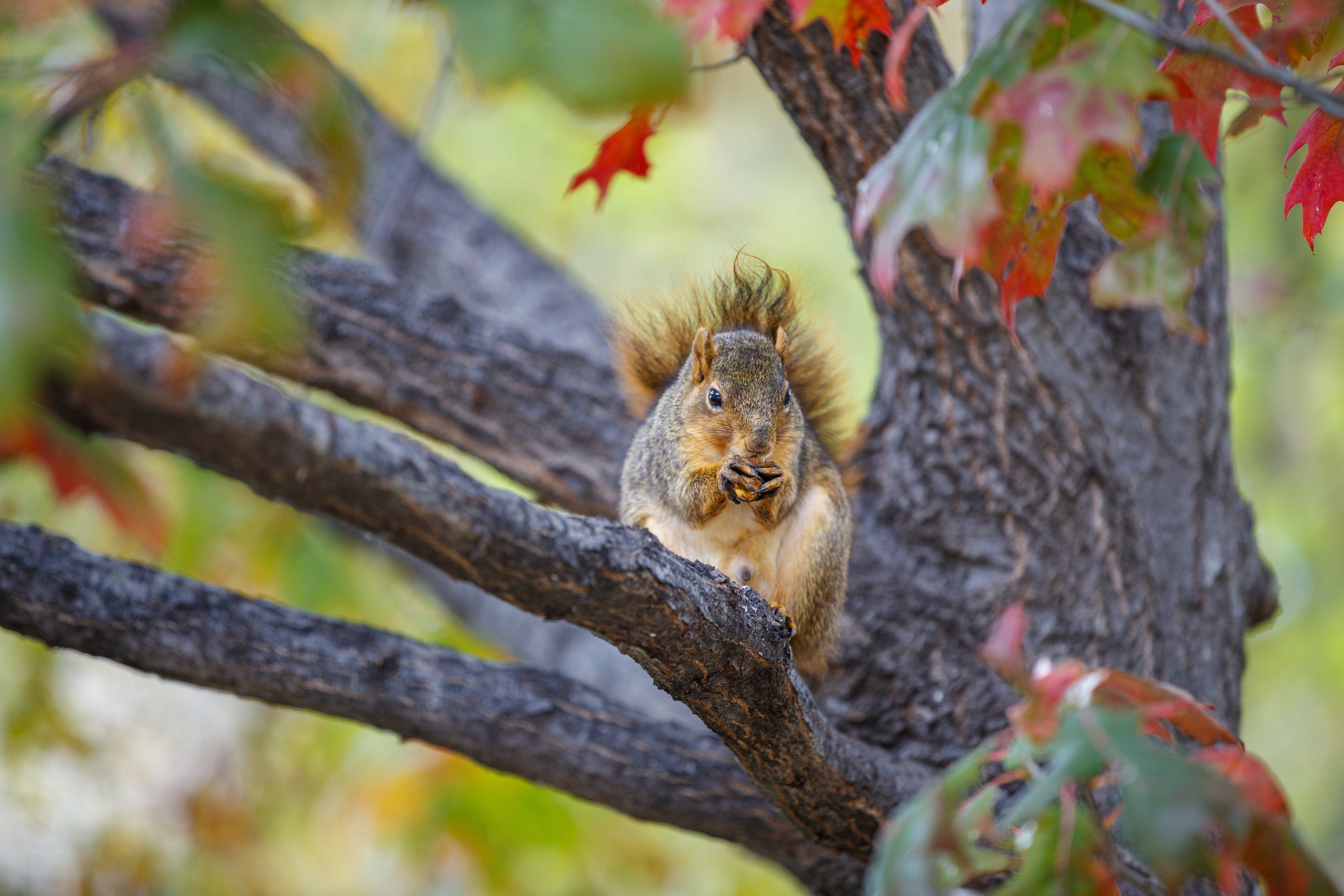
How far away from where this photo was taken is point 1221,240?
218cm

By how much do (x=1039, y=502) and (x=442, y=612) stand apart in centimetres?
194

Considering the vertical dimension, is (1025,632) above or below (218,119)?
below

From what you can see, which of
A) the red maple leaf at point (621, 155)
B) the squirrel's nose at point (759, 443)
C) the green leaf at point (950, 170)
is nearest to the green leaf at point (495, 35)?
the green leaf at point (950, 170)

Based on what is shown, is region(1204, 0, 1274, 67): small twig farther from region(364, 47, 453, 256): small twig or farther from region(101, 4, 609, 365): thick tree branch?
region(364, 47, 453, 256): small twig

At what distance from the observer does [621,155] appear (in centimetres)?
180

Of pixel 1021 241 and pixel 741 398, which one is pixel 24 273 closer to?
pixel 1021 241

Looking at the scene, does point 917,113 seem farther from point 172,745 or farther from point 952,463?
point 172,745

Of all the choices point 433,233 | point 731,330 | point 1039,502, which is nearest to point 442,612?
point 433,233

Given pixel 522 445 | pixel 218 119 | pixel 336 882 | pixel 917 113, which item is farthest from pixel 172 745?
pixel 917 113

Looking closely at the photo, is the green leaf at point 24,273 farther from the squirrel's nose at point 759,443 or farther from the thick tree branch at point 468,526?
the squirrel's nose at point 759,443

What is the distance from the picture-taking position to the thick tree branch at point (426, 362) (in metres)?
2.01

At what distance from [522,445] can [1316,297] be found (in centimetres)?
286

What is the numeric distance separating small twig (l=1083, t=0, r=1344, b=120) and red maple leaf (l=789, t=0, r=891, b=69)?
0.38m

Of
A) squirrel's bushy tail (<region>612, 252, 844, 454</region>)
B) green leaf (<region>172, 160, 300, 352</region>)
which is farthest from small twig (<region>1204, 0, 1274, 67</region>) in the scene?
squirrel's bushy tail (<region>612, 252, 844, 454</region>)
